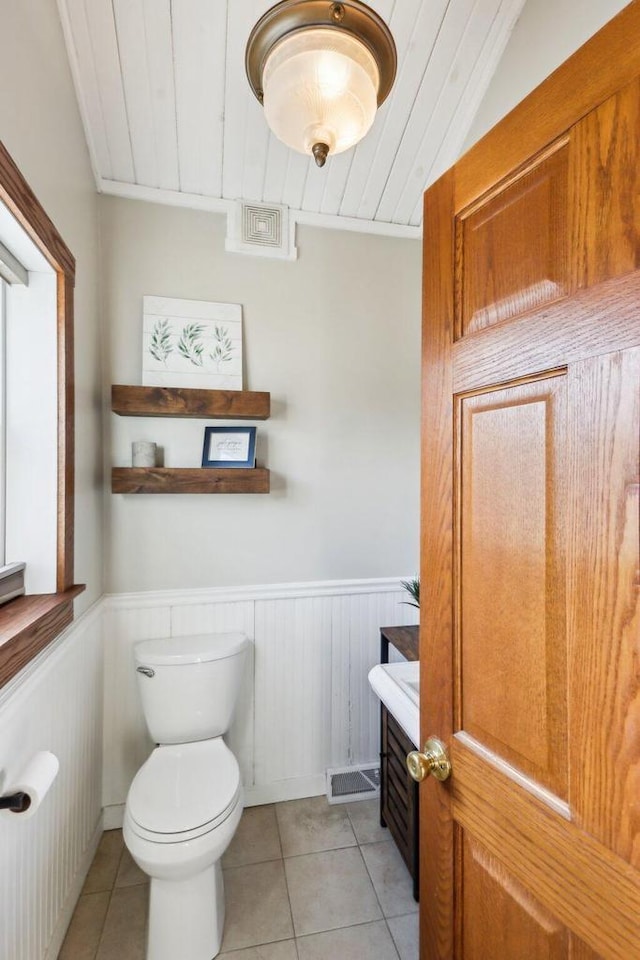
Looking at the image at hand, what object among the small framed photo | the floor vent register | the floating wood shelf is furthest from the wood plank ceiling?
the floor vent register

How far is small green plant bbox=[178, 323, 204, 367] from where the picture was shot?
1.90 meters

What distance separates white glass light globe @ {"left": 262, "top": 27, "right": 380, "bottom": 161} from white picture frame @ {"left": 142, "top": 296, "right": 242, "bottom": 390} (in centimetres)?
94

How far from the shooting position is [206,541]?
6.38ft

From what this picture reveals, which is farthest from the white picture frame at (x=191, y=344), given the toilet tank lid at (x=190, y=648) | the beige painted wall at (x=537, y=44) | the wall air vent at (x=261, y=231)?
the beige painted wall at (x=537, y=44)

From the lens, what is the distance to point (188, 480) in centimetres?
180

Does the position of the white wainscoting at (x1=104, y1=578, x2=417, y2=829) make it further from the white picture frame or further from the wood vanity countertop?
the white picture frame

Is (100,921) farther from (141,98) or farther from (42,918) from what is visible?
(141,98)

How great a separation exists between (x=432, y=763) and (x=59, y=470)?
1.24 meters

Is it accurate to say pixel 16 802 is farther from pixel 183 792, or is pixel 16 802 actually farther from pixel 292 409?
pixel 292 409

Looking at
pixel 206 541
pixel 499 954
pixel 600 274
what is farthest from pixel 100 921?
pixel 600 274

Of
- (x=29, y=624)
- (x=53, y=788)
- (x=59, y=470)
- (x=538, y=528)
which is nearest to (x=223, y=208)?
(x=59, y=470)

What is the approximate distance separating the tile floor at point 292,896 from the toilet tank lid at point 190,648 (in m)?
0.73

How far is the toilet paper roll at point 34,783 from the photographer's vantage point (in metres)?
0.93

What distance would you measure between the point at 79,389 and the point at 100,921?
5.63 ft
